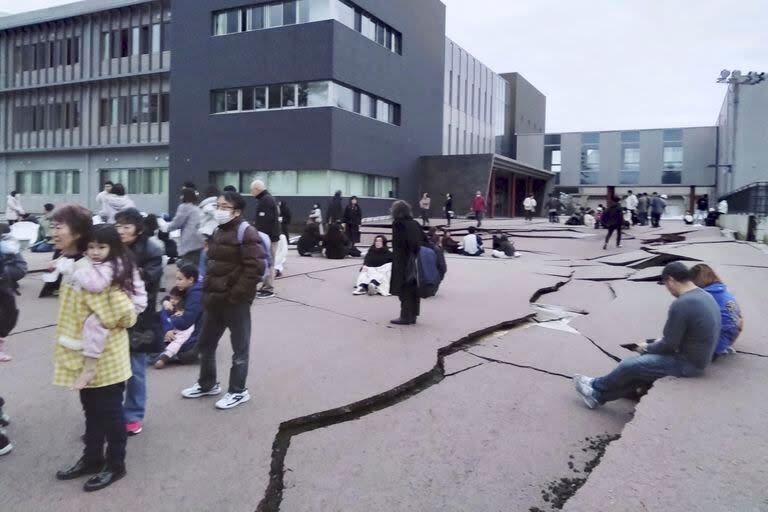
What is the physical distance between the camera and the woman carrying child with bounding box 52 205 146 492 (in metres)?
3.17

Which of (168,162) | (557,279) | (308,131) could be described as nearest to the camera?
(557,279)

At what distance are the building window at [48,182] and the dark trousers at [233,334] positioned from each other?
38166 millimetres

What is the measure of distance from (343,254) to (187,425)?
10.8 m

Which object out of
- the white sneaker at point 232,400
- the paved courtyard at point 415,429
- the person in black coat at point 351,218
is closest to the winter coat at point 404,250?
the paved courtyard at point 415,429

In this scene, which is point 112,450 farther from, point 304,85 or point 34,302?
point 304,85

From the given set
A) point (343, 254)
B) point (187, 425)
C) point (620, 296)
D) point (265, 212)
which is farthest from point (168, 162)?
point (187, 425)

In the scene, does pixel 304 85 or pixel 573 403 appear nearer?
pixel 573 403

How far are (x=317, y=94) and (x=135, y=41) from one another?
52.5 feet

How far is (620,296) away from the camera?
10.3 metres

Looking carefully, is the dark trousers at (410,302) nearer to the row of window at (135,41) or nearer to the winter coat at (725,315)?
the winter coat at (725,315)

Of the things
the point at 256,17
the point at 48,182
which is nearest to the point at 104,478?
the point at 256,17

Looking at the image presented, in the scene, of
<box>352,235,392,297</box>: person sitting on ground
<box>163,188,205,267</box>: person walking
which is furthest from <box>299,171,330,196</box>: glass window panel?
<box>163,188,205,267</box>: person walking

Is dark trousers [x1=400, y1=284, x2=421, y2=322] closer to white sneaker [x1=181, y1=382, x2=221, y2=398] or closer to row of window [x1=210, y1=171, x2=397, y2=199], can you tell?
white sneaker [x1=181, y1=382, x2=221, y2=398]

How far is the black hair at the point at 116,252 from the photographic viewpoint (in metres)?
3.21
